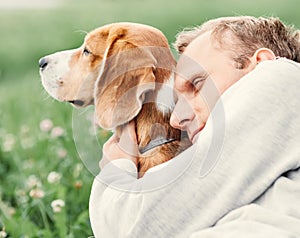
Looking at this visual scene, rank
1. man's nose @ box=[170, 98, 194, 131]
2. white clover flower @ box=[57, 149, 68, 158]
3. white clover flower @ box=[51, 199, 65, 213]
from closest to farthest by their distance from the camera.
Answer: man's nose @ box=[170, 98, 194, 131] → white clover flower @ box=[51, 199, 65, 213] → white clover flower @ box=[57, 149, 68, 158]

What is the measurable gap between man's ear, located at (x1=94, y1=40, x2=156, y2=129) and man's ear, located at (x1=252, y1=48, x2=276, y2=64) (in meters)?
0.18

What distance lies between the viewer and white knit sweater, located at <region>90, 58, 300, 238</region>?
44.9 inches

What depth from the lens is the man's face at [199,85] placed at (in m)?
1.24

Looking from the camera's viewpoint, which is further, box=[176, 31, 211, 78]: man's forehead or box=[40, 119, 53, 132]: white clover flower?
box=[40, 119, 53, 132]: white clover flower

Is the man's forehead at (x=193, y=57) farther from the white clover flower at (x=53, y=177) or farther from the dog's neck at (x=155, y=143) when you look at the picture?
the white clover flower at (x=53, y=177)

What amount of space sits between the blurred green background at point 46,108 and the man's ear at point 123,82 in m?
0.26

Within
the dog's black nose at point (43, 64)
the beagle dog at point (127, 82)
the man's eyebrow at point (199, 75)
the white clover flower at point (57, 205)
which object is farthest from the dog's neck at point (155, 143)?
the white clover flower at point (57, 205)

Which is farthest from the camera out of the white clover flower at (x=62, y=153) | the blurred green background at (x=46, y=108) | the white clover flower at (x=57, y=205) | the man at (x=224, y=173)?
the white clover flower at (x=62, y=153)

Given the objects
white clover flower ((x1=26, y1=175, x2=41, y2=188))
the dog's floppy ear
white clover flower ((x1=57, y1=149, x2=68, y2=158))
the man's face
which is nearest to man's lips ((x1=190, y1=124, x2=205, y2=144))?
the man's face

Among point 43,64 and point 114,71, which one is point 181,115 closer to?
point 114,71

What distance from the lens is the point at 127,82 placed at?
49.4 inches

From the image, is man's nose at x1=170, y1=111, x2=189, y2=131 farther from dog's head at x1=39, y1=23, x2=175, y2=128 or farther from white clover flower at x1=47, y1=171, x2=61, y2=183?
white clover flower at x1=47, y1=171, x2=61, y2=183

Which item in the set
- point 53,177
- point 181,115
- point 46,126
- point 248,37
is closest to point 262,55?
point 248,37

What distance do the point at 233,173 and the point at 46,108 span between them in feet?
5.73
